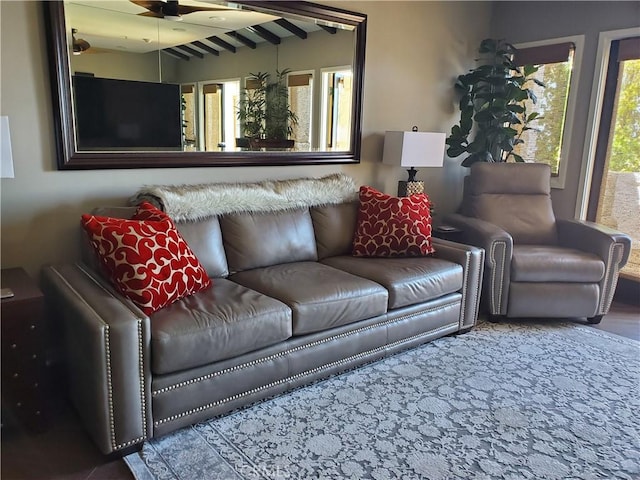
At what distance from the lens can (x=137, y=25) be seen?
2621mm

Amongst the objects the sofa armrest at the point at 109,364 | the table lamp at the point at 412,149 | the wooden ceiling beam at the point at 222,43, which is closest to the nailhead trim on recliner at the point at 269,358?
the sofa armrest at the point at 109,364

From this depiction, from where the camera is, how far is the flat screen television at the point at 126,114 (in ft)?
8.28

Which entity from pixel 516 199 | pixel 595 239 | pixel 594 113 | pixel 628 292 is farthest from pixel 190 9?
pixel 628 292

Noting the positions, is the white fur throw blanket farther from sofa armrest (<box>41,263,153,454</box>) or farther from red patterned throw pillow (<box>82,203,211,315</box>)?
sofa armrest (<box>41,263,153,454</box>)

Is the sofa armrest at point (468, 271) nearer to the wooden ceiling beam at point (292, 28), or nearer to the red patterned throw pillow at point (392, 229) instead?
the red patterned throw pillow at point (392, 229)

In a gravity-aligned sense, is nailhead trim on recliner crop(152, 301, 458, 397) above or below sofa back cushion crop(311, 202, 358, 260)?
A: below

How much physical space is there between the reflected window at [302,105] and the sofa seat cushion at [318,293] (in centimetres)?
103

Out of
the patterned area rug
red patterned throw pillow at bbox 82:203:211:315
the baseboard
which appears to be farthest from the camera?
the baseboard

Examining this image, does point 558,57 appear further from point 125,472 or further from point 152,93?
point 125,472

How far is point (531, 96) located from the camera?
13.4ft

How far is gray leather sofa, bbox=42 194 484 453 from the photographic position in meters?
1.85

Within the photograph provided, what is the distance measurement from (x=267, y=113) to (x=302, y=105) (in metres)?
0.28

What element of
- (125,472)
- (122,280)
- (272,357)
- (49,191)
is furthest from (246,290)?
(49,191)

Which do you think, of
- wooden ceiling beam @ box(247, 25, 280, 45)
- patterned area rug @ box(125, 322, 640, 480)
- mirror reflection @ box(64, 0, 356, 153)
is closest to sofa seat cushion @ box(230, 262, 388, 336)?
patterned area rug @ box(125, 322, 640, 480)
